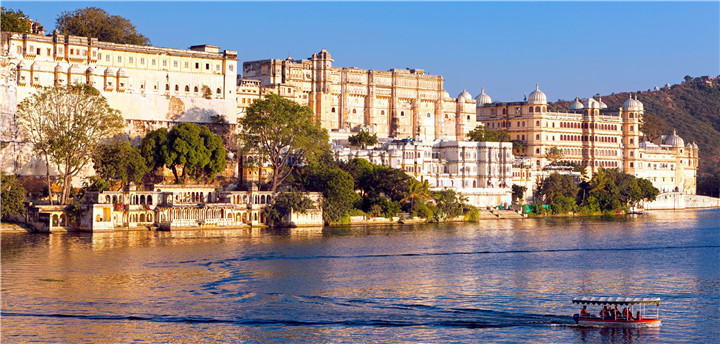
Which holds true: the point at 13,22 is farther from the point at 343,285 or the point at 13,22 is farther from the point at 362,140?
Result: the point at 343,285

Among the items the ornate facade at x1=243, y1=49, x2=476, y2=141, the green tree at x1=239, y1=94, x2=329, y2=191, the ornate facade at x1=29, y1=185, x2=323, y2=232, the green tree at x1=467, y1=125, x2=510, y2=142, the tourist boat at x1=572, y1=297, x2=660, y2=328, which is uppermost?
the ornate facade at x1=243, y1=49, x2=476, y2=141

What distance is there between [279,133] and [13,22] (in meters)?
21.7

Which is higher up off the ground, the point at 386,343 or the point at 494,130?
the point at 494,130

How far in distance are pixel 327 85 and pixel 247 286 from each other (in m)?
56.7

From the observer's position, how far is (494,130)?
112m

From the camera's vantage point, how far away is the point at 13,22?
77.9m

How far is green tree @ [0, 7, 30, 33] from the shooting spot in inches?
3029

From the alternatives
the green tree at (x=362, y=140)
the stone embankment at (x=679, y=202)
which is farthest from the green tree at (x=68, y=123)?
the stone embankment at (x=679, y=202)

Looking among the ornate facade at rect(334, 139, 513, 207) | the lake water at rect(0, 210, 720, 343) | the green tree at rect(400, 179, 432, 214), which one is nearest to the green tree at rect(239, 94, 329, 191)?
the green tree at rect(400, 179, 432, 214)

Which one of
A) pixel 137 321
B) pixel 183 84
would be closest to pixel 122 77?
pixel 183 84

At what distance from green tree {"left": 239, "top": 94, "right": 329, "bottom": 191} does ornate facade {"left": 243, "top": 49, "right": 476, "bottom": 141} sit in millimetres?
16153

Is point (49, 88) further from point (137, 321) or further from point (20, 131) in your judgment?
point (137, 321)

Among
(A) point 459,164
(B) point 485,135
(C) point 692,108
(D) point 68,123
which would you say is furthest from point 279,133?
(C) point 692,108

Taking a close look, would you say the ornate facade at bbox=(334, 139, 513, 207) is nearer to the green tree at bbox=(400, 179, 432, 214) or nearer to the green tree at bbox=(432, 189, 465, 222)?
the green tree at bbox=(432, 189, 465, 222)
